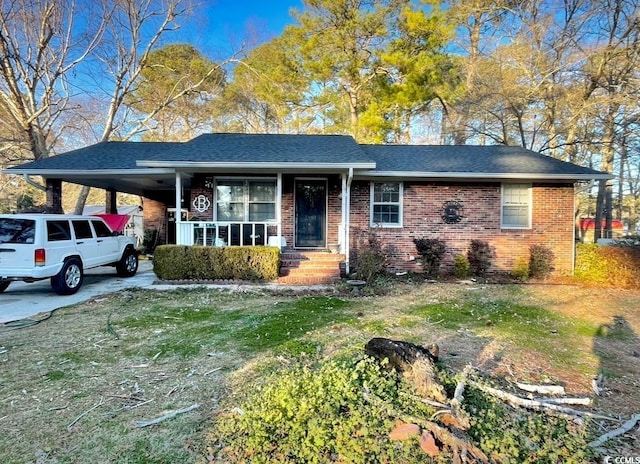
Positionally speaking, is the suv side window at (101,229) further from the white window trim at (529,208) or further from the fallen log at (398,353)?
the white window trim at (529,208)

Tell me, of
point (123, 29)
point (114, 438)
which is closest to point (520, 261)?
point (114, 438)

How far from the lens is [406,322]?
205 inches

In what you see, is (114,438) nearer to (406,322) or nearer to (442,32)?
(406,322)

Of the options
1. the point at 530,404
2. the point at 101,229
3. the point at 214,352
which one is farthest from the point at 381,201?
the point at 530,404

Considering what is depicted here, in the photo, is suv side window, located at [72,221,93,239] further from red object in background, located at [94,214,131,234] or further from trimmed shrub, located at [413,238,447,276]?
trimmed shrub, located at [413,238,447,276]

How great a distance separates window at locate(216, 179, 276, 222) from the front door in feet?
2.44

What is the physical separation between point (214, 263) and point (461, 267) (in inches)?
245

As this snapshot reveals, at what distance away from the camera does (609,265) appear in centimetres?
880

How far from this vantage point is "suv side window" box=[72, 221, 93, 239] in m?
7.41

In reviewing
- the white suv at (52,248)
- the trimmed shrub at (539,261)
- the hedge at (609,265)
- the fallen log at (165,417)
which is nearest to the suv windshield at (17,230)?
the white suv at (52,248)

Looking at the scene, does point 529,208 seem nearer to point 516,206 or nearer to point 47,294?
point 516,206

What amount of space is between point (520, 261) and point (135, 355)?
941cm

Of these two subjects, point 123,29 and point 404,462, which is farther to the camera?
point 123,29

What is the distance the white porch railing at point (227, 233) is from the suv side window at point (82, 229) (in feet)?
6.02
